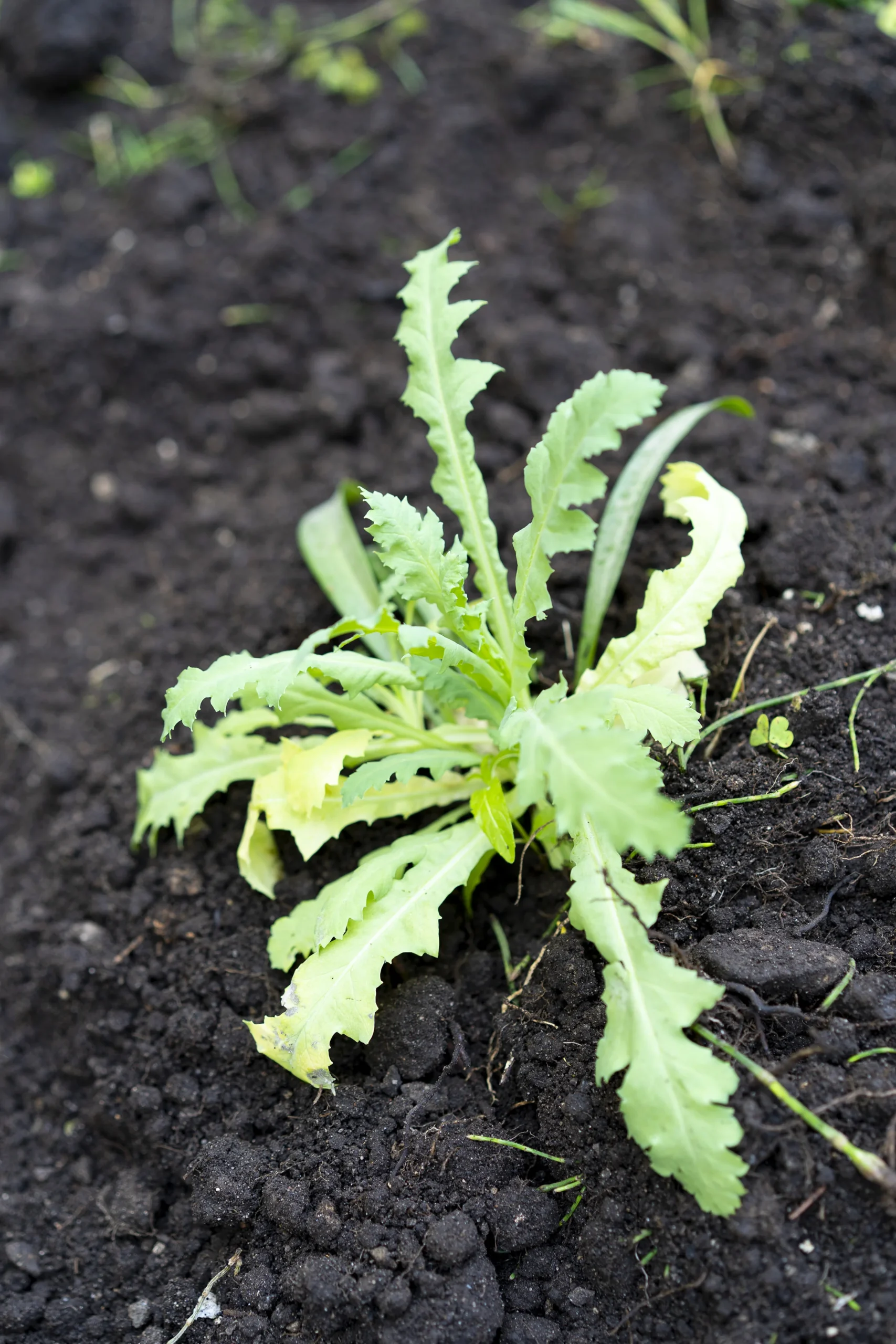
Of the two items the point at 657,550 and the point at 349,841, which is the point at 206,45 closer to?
the point at 657,550

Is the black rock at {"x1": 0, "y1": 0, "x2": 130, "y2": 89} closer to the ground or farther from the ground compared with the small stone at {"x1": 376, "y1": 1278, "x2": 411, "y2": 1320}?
farther from the ground

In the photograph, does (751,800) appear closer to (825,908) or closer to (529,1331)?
(825,908)

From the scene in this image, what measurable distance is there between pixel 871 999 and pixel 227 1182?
1200mm

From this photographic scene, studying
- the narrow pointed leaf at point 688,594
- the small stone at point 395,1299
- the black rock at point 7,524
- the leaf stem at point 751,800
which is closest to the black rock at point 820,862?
the leaf stem at point 751,800

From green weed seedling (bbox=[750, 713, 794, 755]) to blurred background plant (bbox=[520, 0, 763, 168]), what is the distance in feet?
7.07

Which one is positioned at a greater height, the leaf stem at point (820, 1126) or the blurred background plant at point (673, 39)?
the blurred background plant at point (673, 39)

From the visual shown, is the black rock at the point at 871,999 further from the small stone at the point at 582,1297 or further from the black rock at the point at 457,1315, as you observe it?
the black rock at the point at 457,1315

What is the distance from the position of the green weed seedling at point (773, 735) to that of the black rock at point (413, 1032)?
0.79m

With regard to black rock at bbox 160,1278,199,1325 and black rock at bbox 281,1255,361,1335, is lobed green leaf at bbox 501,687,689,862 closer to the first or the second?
black rock at bbox 281,1255,361,1335

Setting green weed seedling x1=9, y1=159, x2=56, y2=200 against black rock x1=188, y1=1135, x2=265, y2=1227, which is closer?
black rock x1=188, y1=1135, x2=265, y2=1227

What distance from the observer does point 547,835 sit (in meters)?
2.05

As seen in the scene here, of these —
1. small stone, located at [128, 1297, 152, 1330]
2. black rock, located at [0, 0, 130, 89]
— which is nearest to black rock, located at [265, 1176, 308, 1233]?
small stone, located at [128, 1297, 152, 1330]

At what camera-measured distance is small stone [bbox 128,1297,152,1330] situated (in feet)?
6.07

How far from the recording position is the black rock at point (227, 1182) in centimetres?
186
